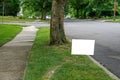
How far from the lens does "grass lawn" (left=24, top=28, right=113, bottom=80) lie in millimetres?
9555

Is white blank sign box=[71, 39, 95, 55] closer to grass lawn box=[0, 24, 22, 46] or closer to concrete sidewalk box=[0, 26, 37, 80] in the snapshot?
concrete sidewalk box=[0, 26, 37, 80]

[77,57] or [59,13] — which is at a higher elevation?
[59,13]

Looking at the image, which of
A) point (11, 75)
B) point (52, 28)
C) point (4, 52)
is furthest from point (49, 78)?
point (52, 28)

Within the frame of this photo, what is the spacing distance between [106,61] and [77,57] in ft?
3.50

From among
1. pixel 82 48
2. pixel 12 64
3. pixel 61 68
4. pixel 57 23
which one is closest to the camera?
pixel 82 48

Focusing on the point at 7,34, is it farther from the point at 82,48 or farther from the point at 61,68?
the point at 82,48

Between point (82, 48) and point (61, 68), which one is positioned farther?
point (61, 68)

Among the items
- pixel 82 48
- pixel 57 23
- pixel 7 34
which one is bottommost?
pixel 7 34

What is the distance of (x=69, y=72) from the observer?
10.1m

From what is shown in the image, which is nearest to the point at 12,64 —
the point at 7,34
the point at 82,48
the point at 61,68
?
the point at 61,68

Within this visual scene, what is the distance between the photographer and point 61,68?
10.8 metres

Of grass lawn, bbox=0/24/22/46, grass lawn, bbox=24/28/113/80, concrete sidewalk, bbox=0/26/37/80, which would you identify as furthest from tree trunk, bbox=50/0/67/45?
grass lawn, bbox=0/24/22/46

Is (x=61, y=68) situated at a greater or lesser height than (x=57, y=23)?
lesser

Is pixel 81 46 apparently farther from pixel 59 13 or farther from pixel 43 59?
pixel 59 13
